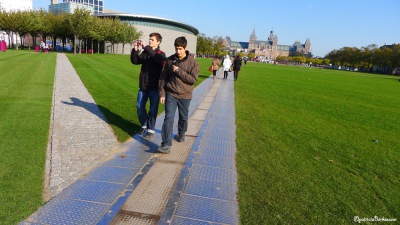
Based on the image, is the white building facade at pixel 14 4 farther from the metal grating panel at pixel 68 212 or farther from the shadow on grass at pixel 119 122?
Answer: the metal grating panel at pixel 68 212

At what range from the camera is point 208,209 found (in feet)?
10.7

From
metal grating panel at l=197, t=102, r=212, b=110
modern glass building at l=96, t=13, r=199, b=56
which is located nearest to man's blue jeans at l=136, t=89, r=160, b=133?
metal grating panel at l=197, t=102, r=212, b=110

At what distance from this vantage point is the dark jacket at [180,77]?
4.75m

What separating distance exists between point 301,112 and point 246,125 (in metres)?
3.46

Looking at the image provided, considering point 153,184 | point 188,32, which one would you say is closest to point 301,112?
point 153,184

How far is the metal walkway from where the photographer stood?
119 inches

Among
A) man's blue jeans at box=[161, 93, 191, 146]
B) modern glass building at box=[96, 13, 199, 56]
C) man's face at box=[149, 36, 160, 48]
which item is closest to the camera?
man's blue jeans at box=[161, 93, 191, 146]

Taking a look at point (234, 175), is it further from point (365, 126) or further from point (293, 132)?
point (365, 126)

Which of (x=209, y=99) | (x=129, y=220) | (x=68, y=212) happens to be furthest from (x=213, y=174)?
(x=209, y=99)

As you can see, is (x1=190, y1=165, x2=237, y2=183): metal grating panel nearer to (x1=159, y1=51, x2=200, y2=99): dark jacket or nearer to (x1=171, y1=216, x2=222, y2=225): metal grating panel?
(x1=171, y1=216, x2=222, y2=225): metal grating panel

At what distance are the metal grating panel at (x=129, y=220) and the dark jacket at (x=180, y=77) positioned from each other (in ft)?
7.56

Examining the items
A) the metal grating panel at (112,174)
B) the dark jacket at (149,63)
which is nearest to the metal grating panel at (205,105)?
the dark jacket at (149,63)

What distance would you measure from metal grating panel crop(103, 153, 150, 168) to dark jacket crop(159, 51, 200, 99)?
1.08 metres

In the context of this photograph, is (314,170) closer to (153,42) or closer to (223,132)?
(223,132)
